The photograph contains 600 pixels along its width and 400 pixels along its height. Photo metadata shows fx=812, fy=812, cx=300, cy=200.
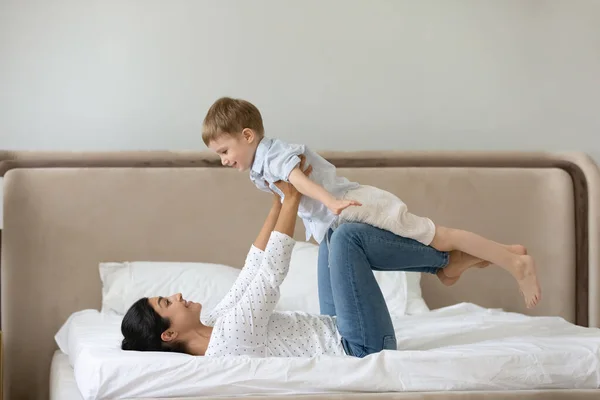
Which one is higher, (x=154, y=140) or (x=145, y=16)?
(x=145, y=16)

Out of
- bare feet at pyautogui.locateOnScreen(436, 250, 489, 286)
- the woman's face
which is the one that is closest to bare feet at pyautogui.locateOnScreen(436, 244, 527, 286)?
bare feet at pyautogui.locateOnScreen(436, 250, 489, 286)

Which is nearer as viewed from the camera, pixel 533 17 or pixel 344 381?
pixel 344 381

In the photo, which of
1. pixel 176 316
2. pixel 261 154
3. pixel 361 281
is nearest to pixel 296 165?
pixel 261 154

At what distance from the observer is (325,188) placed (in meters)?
2.41

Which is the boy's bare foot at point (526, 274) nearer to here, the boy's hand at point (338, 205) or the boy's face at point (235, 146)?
the boy's hand at point (338, 205)

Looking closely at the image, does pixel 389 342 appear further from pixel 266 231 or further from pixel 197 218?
pixel 197 218

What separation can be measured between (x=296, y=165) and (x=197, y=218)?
1.15 m

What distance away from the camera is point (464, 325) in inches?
105

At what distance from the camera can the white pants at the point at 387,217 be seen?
2.35m

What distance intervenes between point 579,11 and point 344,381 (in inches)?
101

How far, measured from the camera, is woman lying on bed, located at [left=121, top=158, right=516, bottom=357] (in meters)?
2.20

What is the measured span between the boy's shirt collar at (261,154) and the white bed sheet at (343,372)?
615mm

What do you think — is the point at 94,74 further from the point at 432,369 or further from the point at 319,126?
the point at 432,369

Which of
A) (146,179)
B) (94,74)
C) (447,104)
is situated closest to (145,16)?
(94,74)
